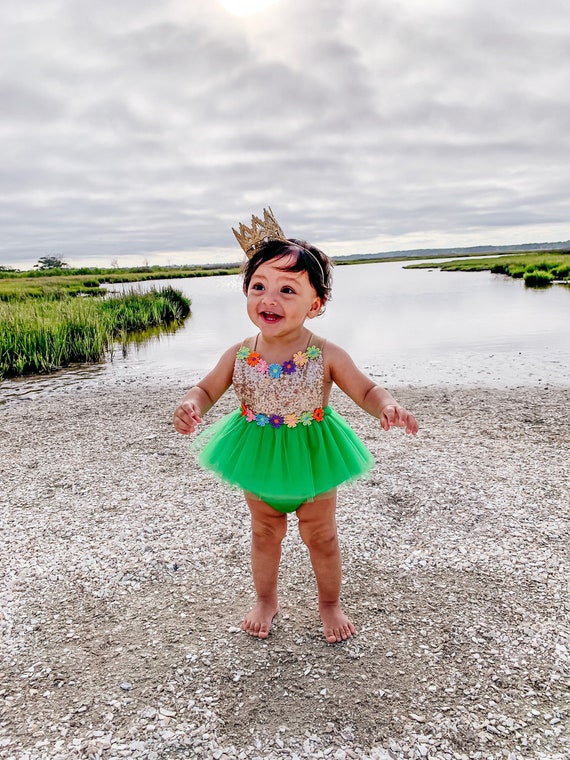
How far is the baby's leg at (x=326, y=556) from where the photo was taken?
107 inches

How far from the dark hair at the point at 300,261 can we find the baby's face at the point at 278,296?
3 centimetres

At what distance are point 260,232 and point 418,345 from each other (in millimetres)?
12733

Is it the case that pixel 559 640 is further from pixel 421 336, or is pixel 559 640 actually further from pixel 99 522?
pixel 421 336

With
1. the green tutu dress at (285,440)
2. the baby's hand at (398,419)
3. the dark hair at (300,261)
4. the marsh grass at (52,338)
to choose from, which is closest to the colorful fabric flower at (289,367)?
the green tutu dress at (285,440)

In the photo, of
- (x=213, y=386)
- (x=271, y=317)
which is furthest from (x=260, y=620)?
(x=271, y=317)

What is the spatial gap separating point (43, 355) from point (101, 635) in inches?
420

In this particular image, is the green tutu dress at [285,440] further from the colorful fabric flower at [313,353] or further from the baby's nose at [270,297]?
the baby's nose at [270,297]

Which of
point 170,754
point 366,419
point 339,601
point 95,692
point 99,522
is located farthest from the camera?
point 366,419

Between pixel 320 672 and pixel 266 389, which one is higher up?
pixel 266 389

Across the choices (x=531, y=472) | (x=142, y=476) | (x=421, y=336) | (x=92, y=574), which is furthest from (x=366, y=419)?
(x=421, y=336)

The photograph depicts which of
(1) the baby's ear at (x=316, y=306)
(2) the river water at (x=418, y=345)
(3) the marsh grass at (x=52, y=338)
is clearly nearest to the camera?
(1) the baby's ear at (x=316, y=306)

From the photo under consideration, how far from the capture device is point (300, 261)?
262cm

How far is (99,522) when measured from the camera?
4371mm

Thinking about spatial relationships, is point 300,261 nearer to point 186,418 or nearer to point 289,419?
point 289,419
